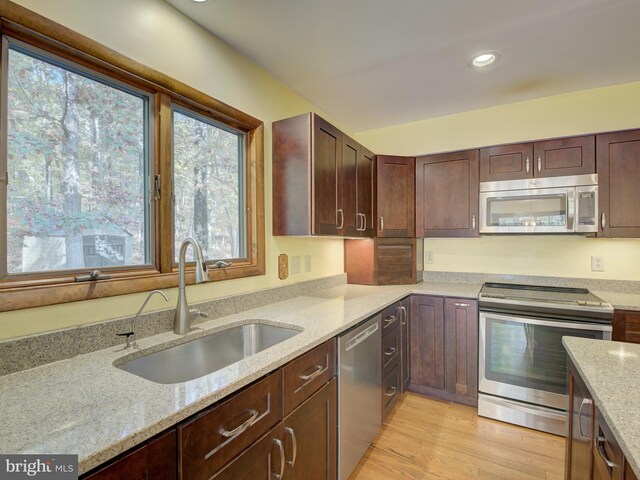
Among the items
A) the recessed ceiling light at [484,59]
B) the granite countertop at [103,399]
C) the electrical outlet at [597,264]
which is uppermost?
the recessed ceiling light at [484,59]

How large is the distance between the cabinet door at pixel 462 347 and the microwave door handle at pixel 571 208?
0.88 metres

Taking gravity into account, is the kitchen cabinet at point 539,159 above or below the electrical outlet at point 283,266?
above

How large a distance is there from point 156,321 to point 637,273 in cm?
329

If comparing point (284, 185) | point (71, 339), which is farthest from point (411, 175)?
point (71, 339)

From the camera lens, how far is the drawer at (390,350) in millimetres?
2129

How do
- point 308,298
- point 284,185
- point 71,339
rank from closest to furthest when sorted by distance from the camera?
point 71,339, point 284,185, point 308,298

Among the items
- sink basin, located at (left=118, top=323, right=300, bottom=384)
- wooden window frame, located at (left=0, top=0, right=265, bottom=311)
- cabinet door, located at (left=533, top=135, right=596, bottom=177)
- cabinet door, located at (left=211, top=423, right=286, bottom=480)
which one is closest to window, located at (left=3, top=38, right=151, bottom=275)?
wooden window frame, located at (left=0, top=0, right=265, bottom=311)

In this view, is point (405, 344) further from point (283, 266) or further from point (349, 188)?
point (349, 188)

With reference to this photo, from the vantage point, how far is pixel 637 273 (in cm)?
238

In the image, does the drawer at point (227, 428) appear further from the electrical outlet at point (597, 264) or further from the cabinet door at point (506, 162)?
the electrical outlet at point (597, 264)

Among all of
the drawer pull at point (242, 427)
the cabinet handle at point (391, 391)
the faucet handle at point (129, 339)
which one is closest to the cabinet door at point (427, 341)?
the cabinet handle at point (391, 391)

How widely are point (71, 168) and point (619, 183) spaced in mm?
3260

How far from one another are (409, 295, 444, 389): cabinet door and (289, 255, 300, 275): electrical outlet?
101 centimetres

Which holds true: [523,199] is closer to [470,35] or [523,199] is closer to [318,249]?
[470,35]
